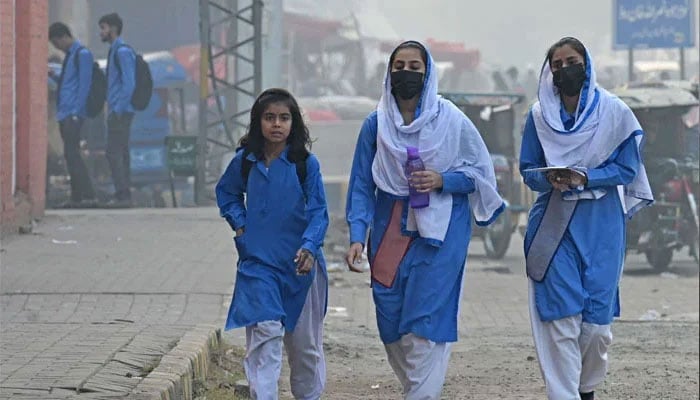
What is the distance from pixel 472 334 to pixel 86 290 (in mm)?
2610

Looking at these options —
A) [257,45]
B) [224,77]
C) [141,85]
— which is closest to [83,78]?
[141,85]

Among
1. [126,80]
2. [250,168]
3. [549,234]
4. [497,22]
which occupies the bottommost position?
[549,234]

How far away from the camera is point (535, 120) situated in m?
6.00

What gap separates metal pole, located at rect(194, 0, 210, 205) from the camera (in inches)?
757

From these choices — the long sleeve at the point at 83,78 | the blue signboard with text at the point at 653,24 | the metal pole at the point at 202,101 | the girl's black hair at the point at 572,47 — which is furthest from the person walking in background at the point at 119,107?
the girl's black hair at the point at 572,47

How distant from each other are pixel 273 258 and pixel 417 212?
62cm

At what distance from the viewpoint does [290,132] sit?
6.03 metres

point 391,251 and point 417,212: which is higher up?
point 417,212

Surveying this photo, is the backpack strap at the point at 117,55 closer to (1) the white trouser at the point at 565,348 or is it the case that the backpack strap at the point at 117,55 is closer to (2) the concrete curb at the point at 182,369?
(2) the concrete curb at the point at 182,369

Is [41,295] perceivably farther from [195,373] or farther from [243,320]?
[243,320]

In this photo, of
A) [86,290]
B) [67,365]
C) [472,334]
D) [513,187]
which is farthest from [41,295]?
[513,187]

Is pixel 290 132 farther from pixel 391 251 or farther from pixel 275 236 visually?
pixel 391 251

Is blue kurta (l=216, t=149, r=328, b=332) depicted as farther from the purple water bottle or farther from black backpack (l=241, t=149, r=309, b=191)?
the purple water bottle

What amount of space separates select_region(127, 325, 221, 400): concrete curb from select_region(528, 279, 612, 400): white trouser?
1503 millimetres
